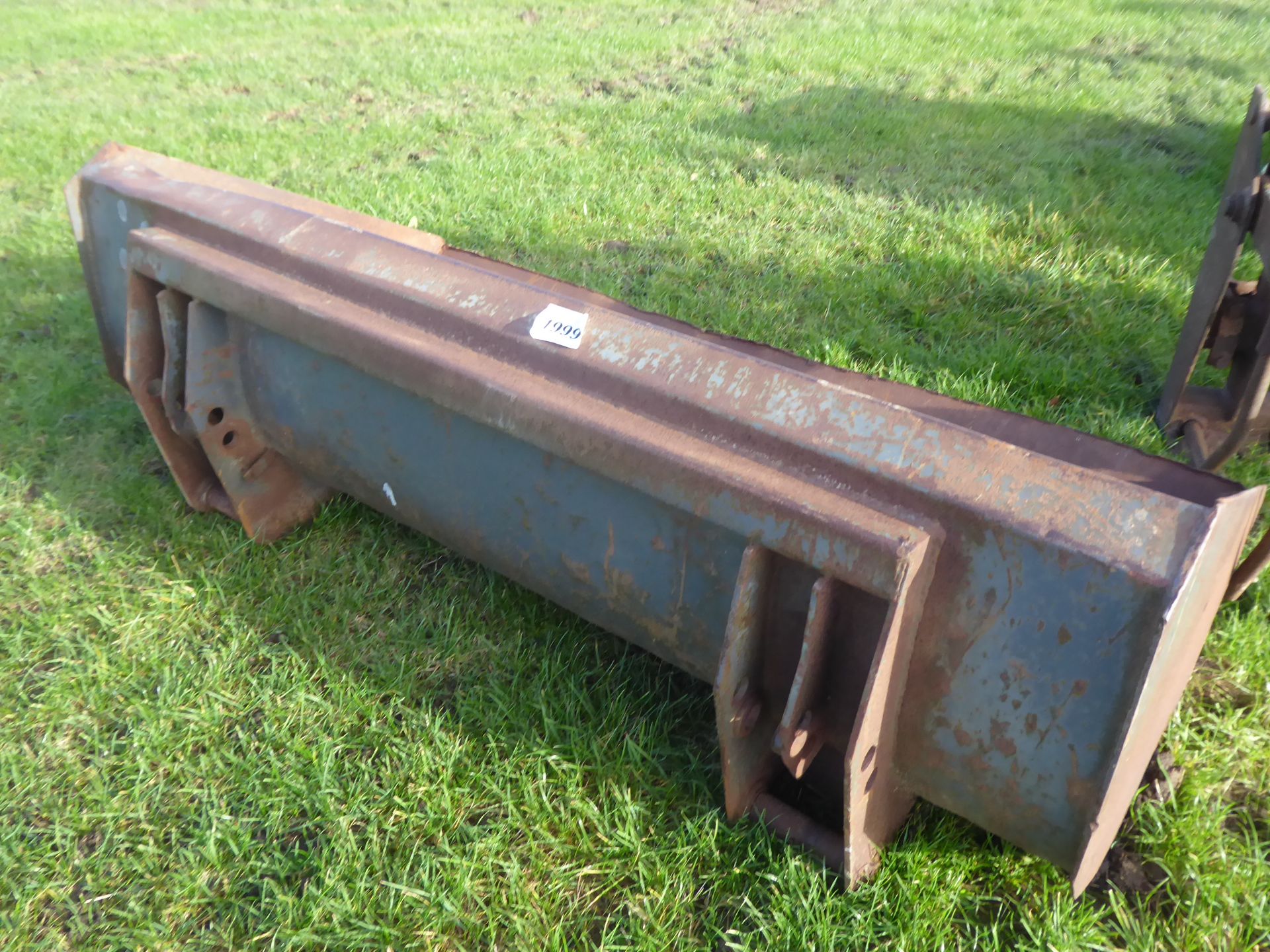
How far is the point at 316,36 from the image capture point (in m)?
7.37

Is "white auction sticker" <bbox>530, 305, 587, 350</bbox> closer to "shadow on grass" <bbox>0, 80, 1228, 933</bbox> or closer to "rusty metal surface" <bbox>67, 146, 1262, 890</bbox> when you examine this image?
"rusty metal surface" <bbox>67, 146, 1262, 890</bbox>

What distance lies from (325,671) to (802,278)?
2.44 m

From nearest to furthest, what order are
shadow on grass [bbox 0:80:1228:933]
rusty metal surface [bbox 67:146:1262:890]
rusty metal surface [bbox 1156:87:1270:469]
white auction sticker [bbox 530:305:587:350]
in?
rusty metal surface [bbox 67:146:1262:890] → white auction sticker [bbox 530:305:587:350] → shadow on grass [bbox 0:80:1228:933] → rusty metal surface [bbox 1156:87:1270:469]

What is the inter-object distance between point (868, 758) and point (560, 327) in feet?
2.99

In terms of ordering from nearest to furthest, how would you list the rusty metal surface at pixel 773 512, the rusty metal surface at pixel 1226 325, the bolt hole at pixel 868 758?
1. the rusty metal surface at pixel 773 512
2. the bolt hole at pixel 868 758
3. the rusty metal surface at pixel 1226 325

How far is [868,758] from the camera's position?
1.36 meters

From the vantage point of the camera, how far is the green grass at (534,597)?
1.65 metres

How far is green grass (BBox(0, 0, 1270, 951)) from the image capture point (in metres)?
1.65

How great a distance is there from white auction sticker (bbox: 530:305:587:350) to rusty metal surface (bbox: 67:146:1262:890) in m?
0.02

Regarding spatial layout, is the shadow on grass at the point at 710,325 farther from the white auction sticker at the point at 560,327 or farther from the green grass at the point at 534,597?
the white auction sticker at the point at 560,327

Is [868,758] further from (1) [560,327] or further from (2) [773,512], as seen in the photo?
(1) [560,327]

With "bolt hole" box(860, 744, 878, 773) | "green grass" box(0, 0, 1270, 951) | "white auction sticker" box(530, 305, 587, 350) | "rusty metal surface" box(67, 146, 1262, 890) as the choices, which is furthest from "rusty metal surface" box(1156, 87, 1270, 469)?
"white auction sticker" box(530, 305, 587, 350)

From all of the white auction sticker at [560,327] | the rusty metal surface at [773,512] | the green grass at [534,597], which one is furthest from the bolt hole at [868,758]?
the white auction sticker at [560,327]

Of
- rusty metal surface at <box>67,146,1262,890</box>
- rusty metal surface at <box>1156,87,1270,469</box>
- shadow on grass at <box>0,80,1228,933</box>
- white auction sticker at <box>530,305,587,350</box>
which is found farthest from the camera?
rusty metal surface at <box>1156,87,1270,469</box>
